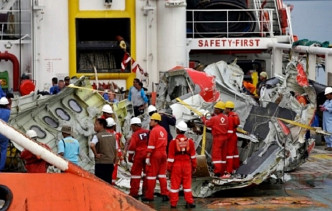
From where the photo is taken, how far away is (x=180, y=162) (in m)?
13.0

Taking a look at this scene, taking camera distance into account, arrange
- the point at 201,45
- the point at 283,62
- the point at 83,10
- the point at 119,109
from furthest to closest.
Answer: the point at 283,62
the point at 201,45
the point at 83,10
the point at 119,109

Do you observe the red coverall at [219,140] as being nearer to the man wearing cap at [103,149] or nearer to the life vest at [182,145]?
the life vest at [182,145]

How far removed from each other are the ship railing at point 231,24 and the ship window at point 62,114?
32.8 ft

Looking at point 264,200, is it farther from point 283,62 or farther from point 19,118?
point 283,62

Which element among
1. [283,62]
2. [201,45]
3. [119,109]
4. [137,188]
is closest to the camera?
[137,188]

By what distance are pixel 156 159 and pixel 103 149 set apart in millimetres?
993

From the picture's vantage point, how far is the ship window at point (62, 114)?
15738 millimetres

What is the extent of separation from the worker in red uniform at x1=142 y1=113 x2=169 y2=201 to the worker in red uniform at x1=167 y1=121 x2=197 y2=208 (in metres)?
0.37

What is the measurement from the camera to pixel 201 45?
24.8 metres

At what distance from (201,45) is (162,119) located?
10.3m

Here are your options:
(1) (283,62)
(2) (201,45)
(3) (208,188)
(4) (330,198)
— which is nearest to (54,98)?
(3) (208,188)

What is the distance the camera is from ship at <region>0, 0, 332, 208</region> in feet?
50.3

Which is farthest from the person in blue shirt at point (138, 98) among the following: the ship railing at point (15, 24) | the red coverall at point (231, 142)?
the ship railing at point (15, 24)

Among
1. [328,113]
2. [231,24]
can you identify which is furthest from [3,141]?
[231,24]
